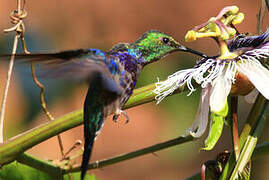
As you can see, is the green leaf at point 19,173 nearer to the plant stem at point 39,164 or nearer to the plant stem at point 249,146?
the plant stem at point 39,164

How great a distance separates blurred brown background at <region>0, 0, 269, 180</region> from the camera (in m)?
3.12

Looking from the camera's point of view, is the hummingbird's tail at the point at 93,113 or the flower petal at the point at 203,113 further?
the hummingbird's tail at the point at 93,113

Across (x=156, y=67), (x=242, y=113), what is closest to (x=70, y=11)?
(x=156, y=67)

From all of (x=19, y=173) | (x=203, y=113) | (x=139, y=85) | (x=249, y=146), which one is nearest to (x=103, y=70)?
(x=203, y=113)

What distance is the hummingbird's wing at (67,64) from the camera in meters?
0.96

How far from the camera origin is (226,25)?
1.07m

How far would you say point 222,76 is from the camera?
3.29 feet

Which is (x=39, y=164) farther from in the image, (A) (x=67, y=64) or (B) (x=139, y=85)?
(B) (x=139, y=85)

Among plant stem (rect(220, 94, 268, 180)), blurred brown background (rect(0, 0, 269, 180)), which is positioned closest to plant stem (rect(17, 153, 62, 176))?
plant stem (rect(220, 94, 268, 180))

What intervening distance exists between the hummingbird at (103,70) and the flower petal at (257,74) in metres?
0.14

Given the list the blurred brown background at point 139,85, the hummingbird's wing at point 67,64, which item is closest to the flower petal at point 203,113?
the hummingbird's wing at point 67,64

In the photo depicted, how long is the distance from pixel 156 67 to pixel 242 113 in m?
0.61

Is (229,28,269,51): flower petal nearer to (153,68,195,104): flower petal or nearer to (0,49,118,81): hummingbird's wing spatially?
(153,68,195,104): flower petal

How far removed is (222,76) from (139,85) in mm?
1817
